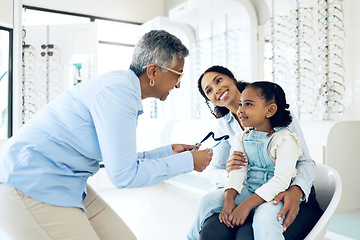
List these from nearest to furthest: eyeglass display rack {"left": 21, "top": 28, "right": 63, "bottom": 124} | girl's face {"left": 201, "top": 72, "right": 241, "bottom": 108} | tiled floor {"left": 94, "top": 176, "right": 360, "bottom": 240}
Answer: girl's face {"left": 201, "top": 72, "right": 241, "bottom": 108}, tiled floor {"left": 94, "top": 176, "right": 360, "bottom": 240}, eyeglass display rack {"left": 21, "top": 28, "right": 63, "bottom": 124}

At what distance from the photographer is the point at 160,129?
4.38 meters

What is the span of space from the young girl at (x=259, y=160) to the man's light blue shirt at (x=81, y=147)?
26 cm

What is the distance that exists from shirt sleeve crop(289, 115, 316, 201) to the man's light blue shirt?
0.45m

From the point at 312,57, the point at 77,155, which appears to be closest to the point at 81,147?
the point at 77,155

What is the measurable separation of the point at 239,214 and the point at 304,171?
0.33 metres

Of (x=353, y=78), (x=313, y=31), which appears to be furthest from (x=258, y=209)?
(x=313, y=31)

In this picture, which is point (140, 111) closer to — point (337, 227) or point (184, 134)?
point (337, 227)

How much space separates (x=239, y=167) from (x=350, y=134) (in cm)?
151

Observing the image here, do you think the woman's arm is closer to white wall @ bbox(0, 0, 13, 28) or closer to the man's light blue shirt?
the man's light blue shirt

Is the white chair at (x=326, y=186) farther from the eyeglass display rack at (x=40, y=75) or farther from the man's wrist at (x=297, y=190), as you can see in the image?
the eyeglass display rack at (x=40, y=75)

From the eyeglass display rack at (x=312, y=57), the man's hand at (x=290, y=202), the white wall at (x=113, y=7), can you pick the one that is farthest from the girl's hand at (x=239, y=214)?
the white wall at (x=113, y=7)

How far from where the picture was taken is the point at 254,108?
145 cm

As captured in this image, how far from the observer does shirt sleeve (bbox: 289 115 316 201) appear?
133 cm

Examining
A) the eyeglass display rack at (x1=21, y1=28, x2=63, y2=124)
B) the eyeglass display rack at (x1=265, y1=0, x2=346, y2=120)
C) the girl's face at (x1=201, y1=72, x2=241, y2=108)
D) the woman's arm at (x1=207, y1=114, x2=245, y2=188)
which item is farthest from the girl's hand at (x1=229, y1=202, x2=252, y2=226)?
the eyeglass display rack at (x1=21, y1=28, x2=63, y2=124)
